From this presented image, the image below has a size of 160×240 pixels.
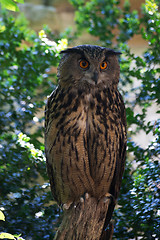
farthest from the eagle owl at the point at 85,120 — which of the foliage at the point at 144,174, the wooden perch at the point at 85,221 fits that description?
the foliage at the point at 144,174

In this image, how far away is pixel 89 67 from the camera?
1576 millimetres

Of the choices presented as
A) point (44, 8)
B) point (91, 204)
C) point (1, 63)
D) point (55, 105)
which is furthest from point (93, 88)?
point (44, 8)

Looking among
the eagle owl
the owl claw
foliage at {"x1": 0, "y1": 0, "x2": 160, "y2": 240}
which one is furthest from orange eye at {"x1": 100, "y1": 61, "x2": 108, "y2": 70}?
the owl claw

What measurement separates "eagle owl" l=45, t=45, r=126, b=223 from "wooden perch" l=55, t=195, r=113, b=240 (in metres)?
0.11

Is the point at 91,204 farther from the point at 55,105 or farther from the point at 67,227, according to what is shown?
the point at 55,105

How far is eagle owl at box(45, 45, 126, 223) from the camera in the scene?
5.23 ft

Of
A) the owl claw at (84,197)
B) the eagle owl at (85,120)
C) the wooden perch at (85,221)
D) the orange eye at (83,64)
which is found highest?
the orange eye at (83,64)

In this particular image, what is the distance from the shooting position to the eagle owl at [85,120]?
159cm

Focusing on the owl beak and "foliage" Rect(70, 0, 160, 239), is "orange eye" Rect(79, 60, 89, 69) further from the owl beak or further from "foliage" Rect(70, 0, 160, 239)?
"foliage" Rect(70, 0, 160, 239)

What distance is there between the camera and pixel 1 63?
2893 millimetres

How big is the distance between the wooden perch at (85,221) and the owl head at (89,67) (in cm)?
61

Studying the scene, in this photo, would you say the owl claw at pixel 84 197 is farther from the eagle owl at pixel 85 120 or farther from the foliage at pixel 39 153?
the foliage at pixel 39 153

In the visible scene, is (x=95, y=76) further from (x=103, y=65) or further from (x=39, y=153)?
(x=39, y=153)

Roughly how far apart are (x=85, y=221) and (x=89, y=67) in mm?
740
